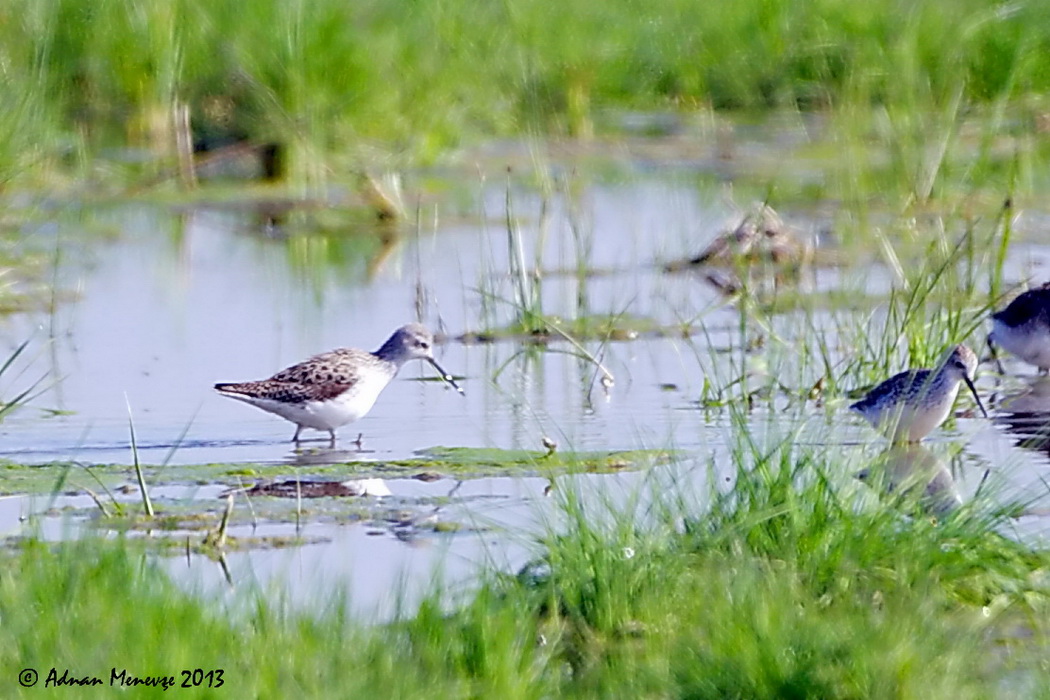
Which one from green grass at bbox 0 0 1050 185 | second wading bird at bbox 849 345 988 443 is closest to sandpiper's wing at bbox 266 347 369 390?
second wading bird at bbox 849 345 988 443

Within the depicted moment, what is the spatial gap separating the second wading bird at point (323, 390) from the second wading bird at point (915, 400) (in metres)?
2.10

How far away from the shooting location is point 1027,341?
32.0 feet

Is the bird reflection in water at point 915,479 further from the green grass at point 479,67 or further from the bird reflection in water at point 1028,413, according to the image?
the green grass at point 479,67

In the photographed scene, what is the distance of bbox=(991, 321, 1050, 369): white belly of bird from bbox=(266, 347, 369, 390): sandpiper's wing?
3027mm

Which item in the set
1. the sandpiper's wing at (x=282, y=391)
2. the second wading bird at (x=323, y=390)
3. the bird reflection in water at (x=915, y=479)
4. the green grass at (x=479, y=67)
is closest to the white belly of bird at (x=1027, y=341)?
the bird reflection in water at (x=915, y=479)

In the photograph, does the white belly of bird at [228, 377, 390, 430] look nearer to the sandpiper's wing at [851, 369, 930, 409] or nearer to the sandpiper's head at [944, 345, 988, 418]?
the sandpiper's wing at [851, 369, 930, 409]

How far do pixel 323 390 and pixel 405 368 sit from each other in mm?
2138

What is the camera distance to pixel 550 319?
10961 mm

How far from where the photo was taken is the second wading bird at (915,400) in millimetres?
8031

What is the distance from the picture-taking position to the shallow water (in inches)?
272

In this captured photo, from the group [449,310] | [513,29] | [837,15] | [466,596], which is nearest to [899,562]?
[466,596]

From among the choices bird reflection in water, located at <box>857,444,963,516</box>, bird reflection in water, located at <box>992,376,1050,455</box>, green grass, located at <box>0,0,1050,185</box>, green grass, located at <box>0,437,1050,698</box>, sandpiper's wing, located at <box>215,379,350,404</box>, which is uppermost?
green grass, located at <box>0,0,1050,185</box>

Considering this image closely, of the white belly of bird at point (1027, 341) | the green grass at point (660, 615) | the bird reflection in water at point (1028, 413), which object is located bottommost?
the green grass at point (660, 615)

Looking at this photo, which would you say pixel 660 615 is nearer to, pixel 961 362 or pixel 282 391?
pixel 961 362
